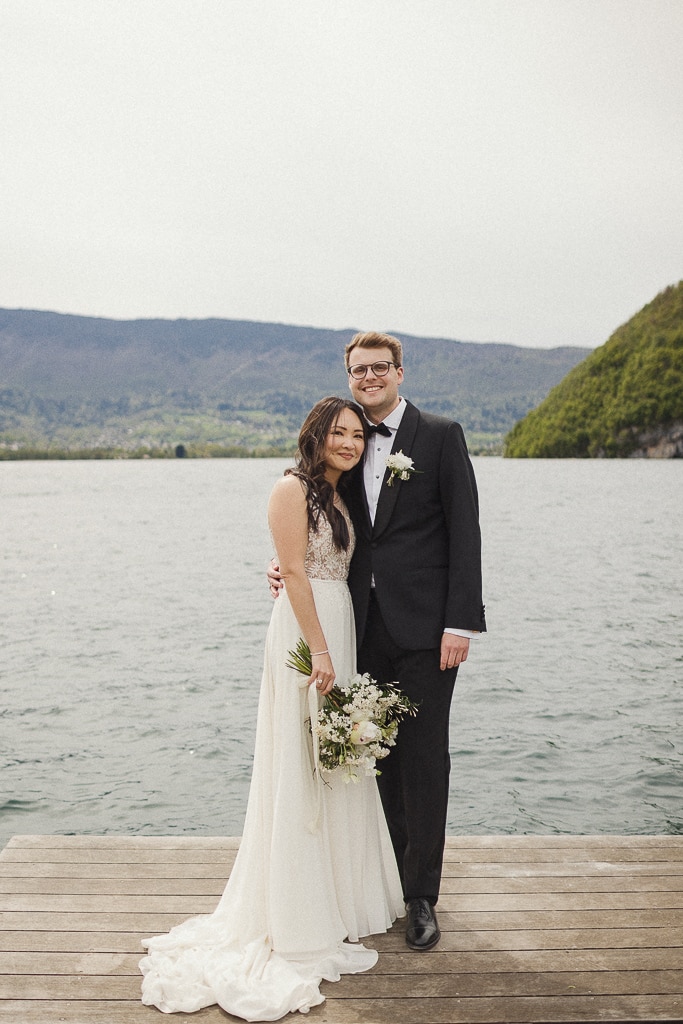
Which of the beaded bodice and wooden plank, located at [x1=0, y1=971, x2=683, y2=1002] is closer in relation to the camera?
wooden plank, located at [x1=0, y1=971, x2=683, y2=1002]

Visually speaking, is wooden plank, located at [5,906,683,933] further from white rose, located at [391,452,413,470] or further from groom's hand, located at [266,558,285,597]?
white rose, located at [391,452,413,470]

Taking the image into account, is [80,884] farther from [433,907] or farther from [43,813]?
[43,813]

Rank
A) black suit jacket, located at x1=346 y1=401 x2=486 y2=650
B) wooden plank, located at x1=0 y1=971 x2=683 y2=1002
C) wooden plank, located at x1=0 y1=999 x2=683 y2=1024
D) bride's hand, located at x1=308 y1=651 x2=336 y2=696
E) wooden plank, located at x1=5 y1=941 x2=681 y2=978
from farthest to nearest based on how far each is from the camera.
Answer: black suit jacket, located at x1=346 y1=401 x2=486 y2=650 → bride's hand, located at x1=308 y1=651 x2=336 y2=696 → wooden plank, located at x1=5 y1=941 x2=681 y2=978 → wooden plank, located at x1=0 y1=971 x2=683 y2=1002 → wooden plank, located at x1=0 y1=999 x2=683 y2=1024

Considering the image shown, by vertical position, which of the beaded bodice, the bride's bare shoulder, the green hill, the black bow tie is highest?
the green hill

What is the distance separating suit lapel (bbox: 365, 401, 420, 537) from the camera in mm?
3559

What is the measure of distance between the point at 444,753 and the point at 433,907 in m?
0.62

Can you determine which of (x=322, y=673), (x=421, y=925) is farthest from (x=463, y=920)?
(x=322, y=673)

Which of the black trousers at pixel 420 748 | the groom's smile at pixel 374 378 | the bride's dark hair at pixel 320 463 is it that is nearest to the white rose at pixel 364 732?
the black trousers at pixel 420 748

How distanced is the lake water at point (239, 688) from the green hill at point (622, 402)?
207ft

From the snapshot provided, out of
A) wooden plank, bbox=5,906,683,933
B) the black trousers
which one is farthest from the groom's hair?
wooden plank, bbox=5,906,683,933

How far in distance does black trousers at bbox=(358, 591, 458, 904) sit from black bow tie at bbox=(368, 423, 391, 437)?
27.1 inches


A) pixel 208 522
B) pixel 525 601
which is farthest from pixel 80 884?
pixel 208 522

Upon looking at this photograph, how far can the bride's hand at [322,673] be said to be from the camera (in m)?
3.40

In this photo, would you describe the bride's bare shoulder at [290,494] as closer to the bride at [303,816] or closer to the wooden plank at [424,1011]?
the bride at [303,816]
